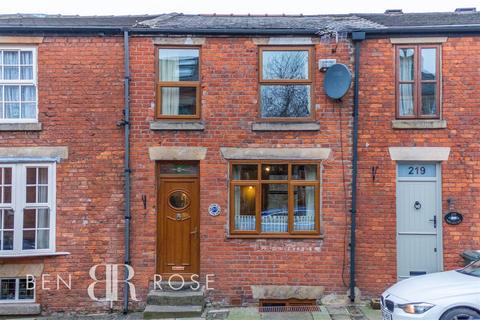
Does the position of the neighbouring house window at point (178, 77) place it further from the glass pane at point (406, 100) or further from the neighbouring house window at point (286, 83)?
the glass pane at point (406, 100)

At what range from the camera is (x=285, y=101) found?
8844 millimetres

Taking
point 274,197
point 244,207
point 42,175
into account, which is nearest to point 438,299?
point 274,197

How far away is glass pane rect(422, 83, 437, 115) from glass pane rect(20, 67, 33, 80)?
807 centimetres

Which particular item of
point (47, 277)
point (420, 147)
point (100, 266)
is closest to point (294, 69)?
point (420, 147)

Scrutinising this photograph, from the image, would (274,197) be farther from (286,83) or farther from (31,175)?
(31,175)

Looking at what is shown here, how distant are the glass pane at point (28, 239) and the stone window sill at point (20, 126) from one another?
81.1 inches

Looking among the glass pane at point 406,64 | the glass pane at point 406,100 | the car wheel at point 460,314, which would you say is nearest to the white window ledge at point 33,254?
the car wheel at point 460,314

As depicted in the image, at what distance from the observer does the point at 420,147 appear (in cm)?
857

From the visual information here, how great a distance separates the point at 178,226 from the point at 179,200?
1.75 ft

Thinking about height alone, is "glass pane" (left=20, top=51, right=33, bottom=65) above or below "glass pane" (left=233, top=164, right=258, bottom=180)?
above

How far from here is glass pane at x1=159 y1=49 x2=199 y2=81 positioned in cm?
889

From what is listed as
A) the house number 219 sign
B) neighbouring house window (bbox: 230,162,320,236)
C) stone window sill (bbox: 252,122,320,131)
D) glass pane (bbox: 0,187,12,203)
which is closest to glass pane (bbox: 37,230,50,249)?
glass pane (bbox: 0,187,12,203)

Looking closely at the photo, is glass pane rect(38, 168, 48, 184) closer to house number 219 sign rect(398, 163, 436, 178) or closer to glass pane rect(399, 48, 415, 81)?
house number 219 sign rect(398, 163, 436, 178)

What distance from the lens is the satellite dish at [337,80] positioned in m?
8.50
